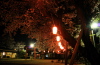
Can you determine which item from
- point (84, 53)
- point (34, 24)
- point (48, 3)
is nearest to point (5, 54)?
point (34, 24)

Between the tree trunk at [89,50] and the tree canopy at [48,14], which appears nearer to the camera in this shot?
the tree trunk at [89,50]

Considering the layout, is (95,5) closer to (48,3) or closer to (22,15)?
(48,3)

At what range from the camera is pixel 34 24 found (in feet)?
38.4

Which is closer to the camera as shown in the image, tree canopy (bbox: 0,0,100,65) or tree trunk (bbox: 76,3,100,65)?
tree trunk (bbox: 76,3,100,65)

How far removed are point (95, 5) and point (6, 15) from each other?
23.4ft

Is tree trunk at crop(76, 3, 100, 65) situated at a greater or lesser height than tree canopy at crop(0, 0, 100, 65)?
lesser

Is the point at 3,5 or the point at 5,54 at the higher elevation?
the point at 3,5

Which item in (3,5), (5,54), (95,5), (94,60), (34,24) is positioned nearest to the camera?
(94,60)

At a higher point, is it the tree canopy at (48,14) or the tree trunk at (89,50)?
the tree canopy at (48,14)

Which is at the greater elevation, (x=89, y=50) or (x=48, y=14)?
(x=48, y=14)

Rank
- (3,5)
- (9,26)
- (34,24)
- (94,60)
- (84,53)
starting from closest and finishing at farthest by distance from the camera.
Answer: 1. (94,60)
2. (84,53)
3. (3,5)
4. (9,26)
5. (34,24)

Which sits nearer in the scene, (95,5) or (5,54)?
(95,5)

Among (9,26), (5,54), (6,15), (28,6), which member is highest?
(28,6)

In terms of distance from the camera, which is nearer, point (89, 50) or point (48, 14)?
point (89, 50)
